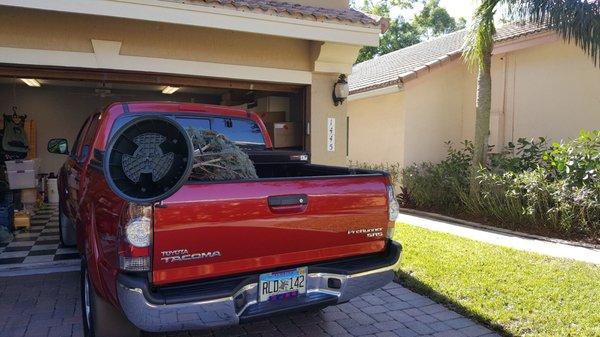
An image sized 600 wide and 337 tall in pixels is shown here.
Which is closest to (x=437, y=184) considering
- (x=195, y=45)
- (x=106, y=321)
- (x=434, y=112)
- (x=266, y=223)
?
(x=434, y=112)

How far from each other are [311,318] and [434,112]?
31.9 ft

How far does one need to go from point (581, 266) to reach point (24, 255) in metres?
7.24

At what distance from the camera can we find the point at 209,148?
12.6 ft

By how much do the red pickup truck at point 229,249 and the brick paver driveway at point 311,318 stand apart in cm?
64

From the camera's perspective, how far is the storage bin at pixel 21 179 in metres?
9.00

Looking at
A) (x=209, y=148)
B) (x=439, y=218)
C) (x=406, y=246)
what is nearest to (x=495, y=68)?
(x=439, y=218)

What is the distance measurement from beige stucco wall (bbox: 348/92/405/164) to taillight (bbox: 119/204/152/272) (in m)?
10.3

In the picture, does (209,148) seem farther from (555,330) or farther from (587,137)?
(587,137)

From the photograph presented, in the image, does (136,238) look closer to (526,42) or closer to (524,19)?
(524,19)

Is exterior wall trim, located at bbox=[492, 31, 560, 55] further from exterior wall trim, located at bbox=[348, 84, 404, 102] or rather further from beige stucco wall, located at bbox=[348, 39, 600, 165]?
exterior wall trim, located at bbox=[348, 84, 404, 102]

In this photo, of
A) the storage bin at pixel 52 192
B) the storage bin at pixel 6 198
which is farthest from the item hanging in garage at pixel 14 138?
the storage bin at pixel 6 198

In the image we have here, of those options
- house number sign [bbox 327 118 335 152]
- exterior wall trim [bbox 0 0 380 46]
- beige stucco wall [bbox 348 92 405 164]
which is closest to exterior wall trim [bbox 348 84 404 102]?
beige stucco wall [bbox 348 92 405 164]

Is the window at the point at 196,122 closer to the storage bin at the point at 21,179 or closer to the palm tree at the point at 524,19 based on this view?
the storage bin at the point at 21,179

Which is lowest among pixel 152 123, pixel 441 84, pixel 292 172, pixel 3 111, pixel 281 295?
pixel 281 295
